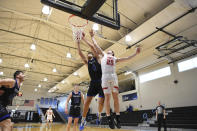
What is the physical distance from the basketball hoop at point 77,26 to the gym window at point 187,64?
10.3m

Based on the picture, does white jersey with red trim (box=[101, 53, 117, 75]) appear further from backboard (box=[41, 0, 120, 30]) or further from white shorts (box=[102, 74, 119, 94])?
backboard (box=[41, 0, 120, 30])

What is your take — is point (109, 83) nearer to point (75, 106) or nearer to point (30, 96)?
point (75, 106)

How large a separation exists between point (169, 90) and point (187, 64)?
A: 2.57 metres

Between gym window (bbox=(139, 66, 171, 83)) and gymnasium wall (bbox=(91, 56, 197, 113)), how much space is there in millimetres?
282

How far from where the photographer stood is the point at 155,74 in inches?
560

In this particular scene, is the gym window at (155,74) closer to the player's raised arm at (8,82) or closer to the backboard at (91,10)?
the backboard at (91,10)

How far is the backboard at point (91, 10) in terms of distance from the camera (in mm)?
3643

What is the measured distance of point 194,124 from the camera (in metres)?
9.26

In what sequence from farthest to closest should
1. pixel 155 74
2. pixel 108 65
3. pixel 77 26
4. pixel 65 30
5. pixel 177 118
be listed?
pixel 155 74 → pixel 177 118 → pixel 65 30 → pixel 77 26 → pixel 108 65

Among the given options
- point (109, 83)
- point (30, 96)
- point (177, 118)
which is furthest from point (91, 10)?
point (30, 96)

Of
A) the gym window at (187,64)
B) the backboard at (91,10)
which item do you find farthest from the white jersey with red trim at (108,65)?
the gym window at (187,64)

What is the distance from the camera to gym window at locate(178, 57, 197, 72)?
1149 centimetres

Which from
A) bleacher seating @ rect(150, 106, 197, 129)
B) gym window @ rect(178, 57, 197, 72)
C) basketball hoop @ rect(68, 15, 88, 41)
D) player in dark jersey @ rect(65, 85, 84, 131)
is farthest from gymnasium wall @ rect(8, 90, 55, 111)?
basketball hoop @ rect(68, 15, 88, 41)

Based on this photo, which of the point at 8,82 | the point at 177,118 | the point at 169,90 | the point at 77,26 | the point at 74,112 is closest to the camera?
the point at 8,82
